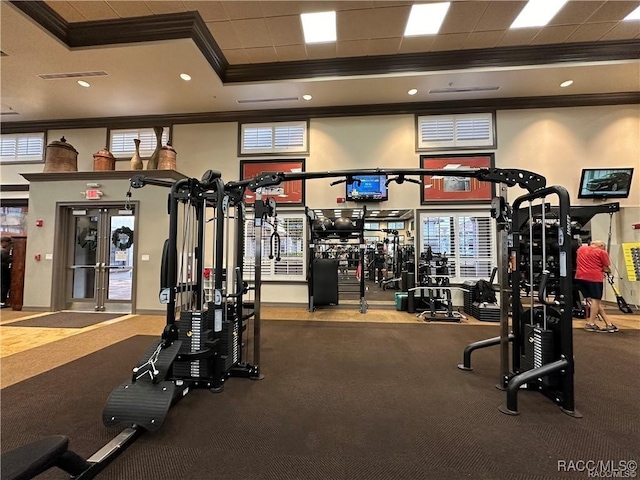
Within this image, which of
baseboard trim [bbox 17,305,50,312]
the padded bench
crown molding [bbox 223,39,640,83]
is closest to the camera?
the padded bench

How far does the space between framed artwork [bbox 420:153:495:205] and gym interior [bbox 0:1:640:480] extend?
0.18 feet

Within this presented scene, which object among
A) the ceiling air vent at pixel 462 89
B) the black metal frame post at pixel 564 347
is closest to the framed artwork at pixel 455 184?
the ceiling air vent at pixel 462 89

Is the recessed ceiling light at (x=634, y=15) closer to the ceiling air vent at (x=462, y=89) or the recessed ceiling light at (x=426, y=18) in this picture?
the ceiling air vent at (x=462, y=89)

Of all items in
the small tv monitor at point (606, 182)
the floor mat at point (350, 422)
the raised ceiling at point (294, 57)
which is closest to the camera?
the floor mat at point (350, 422)

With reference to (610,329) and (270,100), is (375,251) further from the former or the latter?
(610,329)

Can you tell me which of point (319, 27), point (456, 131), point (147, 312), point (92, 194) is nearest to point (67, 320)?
point (147, 312)

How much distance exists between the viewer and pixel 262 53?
529cm

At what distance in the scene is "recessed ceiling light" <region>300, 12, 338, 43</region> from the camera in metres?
4.44

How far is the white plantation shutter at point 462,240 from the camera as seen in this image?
622 cm

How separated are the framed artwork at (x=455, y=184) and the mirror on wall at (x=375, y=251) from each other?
2.07 feet

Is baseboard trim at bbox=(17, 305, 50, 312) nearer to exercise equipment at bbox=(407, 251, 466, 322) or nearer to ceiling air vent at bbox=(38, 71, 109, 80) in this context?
ceiling air vent at bbox=(38, 71, 109, 80)

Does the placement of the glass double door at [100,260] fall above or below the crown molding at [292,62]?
below

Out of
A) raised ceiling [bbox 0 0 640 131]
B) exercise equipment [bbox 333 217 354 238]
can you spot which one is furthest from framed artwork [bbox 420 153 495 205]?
exercise equipment [bbox 333 217 354 238]

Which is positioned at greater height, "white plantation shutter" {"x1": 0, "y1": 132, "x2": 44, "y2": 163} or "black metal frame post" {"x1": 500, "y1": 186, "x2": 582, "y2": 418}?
"white plantation shutter" {"x1": 0, "y1": 132, "x2": 44, "y2": 163}
